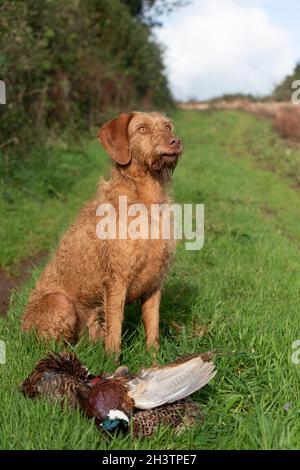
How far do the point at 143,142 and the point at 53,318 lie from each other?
145 centimetres

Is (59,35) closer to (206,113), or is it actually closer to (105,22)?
(105,22)

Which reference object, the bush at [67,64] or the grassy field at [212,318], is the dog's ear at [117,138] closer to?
the grassy field at [212,318]

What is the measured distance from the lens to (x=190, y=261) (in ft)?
21.5

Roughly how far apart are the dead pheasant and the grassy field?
0.27ft

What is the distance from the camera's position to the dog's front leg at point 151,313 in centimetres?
422

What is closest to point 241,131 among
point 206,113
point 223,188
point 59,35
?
point 206,113

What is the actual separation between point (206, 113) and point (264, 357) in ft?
123

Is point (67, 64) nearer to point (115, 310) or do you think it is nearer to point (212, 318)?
point (212, 318)

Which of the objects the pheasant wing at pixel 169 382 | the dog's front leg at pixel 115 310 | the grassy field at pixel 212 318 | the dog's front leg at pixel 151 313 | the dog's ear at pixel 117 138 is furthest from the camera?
the dog's front leg at pixel 151 313

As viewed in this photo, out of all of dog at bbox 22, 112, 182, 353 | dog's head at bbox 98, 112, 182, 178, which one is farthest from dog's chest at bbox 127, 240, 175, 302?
dog's head at bbox 98, 112, 182, 178

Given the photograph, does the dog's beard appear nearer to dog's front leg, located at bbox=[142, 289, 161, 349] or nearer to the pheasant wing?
dog's front leg, located at bbox=[142, 289, 161, 349]

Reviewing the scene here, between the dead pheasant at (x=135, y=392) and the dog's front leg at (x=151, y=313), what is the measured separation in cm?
111

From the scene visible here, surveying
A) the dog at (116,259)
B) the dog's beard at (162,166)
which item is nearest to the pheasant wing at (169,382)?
the dog at (116,259)

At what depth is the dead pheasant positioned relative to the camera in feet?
9.32
